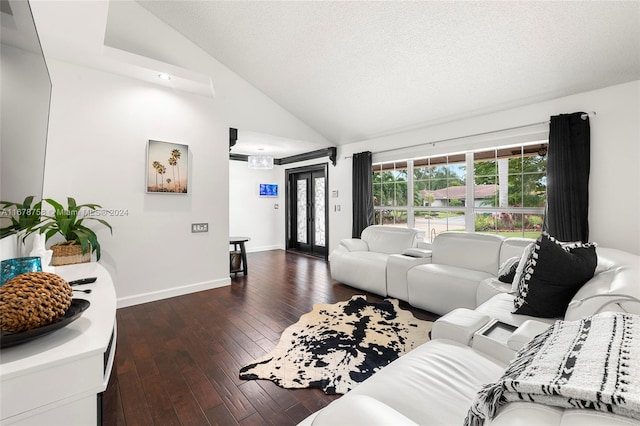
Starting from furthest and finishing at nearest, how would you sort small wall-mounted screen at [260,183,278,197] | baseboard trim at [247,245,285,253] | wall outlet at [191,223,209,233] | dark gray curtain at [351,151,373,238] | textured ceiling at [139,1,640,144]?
small wall-mounted screen at [260,183,278,197], baseboard trim at [247,245,285,253], dark gray curtain at [351,151,373,238], wall outlet at [191,223,209,233], textured ceiling at [139,1,640,144]

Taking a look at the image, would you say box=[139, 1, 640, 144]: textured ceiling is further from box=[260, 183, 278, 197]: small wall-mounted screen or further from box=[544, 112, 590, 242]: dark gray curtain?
box=[260, 183, 278, 197]: small wall-mounted screen

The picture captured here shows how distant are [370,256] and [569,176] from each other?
2393mm

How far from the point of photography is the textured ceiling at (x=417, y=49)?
7.40 feet

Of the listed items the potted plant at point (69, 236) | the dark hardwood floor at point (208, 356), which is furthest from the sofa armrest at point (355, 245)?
the potted plant at point (69, 236)

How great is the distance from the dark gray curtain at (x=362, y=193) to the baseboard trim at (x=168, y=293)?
247 cm

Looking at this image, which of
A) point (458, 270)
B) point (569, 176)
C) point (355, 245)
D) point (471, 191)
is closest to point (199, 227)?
point (355, 245)

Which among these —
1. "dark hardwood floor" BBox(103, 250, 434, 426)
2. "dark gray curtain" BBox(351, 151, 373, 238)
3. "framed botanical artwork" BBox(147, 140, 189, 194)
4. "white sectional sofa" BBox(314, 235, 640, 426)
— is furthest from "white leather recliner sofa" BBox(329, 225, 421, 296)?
"framed botanical artwork" BBox(147, 140, 189, 194)

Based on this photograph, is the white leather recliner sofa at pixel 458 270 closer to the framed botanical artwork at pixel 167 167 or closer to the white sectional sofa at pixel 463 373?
the white sectional sofa at pixel 463 373

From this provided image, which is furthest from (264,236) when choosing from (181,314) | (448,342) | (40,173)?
(448,342)

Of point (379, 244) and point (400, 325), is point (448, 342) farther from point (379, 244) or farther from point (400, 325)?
point (379, 244)

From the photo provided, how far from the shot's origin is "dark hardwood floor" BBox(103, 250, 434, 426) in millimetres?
1578

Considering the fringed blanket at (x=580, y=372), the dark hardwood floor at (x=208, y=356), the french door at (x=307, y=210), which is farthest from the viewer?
the french door at (x=307, y=210)

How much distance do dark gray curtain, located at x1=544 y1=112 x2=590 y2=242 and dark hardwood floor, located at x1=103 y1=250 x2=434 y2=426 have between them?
176 cm

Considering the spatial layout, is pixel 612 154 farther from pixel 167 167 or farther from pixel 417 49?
pixel 167 167
